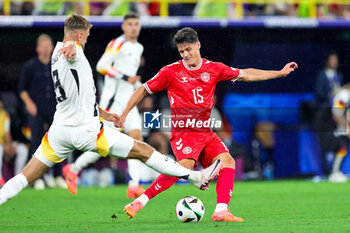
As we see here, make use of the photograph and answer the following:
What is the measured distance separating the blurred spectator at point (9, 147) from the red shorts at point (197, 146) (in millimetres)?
6789

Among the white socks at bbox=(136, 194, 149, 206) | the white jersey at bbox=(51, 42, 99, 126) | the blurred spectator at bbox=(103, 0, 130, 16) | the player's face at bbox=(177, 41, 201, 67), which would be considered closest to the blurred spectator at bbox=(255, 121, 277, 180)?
the blurred spectator at bbox=(103, 0, 130, 16)

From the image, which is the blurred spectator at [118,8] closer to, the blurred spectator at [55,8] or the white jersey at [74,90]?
the blurred spectator at [55,8]

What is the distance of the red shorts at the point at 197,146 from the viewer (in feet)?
26.3

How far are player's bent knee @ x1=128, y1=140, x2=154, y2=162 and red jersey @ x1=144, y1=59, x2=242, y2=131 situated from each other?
92 centimetres

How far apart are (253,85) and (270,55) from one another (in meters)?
0.76

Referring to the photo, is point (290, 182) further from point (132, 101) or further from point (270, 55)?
point (132, 101)

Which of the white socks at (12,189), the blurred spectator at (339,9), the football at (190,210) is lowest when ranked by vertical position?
the football at (190,210)

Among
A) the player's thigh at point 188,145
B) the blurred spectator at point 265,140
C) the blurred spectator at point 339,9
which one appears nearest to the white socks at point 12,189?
the player's thigh at point 188,145

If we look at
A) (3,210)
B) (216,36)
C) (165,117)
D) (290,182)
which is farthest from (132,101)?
(290,182)

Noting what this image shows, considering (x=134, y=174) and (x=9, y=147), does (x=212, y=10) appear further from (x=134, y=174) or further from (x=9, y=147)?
(x=134, y=174)

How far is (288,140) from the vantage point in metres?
15.5

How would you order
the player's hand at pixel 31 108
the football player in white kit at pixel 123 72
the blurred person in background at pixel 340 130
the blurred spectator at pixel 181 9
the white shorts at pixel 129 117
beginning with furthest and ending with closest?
the blurred person in background at pixel 340 130 → the blurred spectator at pixel 181 9 → the player's hand at pixel 31 108 → the white shorts at pixel 129 117 → the football player in white kit at pixel 123 72

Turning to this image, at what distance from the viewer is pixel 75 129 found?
23.5 ft

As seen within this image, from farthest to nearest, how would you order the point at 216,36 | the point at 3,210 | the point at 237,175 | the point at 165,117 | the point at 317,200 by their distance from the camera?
1. the point at 237,175
2. the point at 216,36
3. the point at 165,117
4. the point at 317,200
5. the point at 3,210
